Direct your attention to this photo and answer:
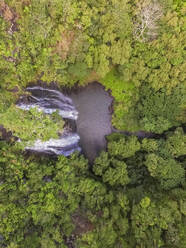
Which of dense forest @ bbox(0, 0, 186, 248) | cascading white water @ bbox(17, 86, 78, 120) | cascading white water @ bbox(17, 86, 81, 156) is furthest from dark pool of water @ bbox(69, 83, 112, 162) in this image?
dense forest @ bbox(0, 0, 186, 248)

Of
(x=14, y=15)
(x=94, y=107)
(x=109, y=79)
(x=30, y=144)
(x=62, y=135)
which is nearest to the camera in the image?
(x=14, y=15)

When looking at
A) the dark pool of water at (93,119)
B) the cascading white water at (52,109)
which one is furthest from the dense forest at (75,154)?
the dark pool of water at (93,119)

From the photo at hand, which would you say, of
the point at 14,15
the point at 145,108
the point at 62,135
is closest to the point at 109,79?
the point at 145,108

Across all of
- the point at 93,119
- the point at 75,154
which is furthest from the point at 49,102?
the point at 75,154

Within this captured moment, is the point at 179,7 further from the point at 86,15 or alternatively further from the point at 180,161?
the point at 180,161

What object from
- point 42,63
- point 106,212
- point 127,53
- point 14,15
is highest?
point 14,15

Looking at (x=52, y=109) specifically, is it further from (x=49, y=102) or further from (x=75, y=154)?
(x=75, y=154)

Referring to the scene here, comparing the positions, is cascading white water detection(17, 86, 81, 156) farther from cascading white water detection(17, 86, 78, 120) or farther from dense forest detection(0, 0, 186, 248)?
dense forest detection(0, 0, 186, 248)
